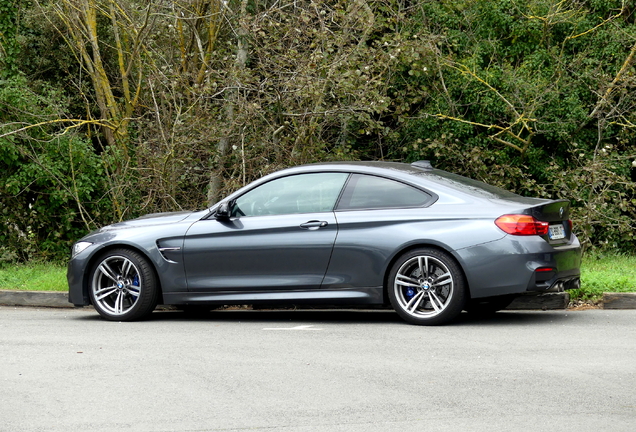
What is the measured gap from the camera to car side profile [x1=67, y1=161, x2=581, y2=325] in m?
8.59

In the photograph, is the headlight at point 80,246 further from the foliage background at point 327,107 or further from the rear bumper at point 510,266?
the foliage background at point 327,107

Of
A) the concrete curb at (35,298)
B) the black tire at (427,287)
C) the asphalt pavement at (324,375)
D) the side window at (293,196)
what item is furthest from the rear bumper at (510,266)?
the concrete curb at (35,298)

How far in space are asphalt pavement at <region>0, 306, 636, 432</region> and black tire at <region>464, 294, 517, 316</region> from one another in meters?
0.12

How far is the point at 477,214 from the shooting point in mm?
8711

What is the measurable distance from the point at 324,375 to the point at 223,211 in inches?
129

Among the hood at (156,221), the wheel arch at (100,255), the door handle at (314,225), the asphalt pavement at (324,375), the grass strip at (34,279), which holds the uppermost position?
the hood at (156,221)

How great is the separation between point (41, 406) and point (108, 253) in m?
4.17

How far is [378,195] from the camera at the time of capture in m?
9.20

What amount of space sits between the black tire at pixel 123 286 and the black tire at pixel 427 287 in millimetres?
2464

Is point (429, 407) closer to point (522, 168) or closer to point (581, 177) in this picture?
point (581, 177)

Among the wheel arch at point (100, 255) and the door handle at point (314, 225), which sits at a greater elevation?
the door handle at point (314, 225)

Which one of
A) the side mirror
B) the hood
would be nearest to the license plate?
the side mirror

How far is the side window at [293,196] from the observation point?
368 inches

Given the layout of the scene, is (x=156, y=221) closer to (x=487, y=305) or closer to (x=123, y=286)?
(x=123, y=286)
